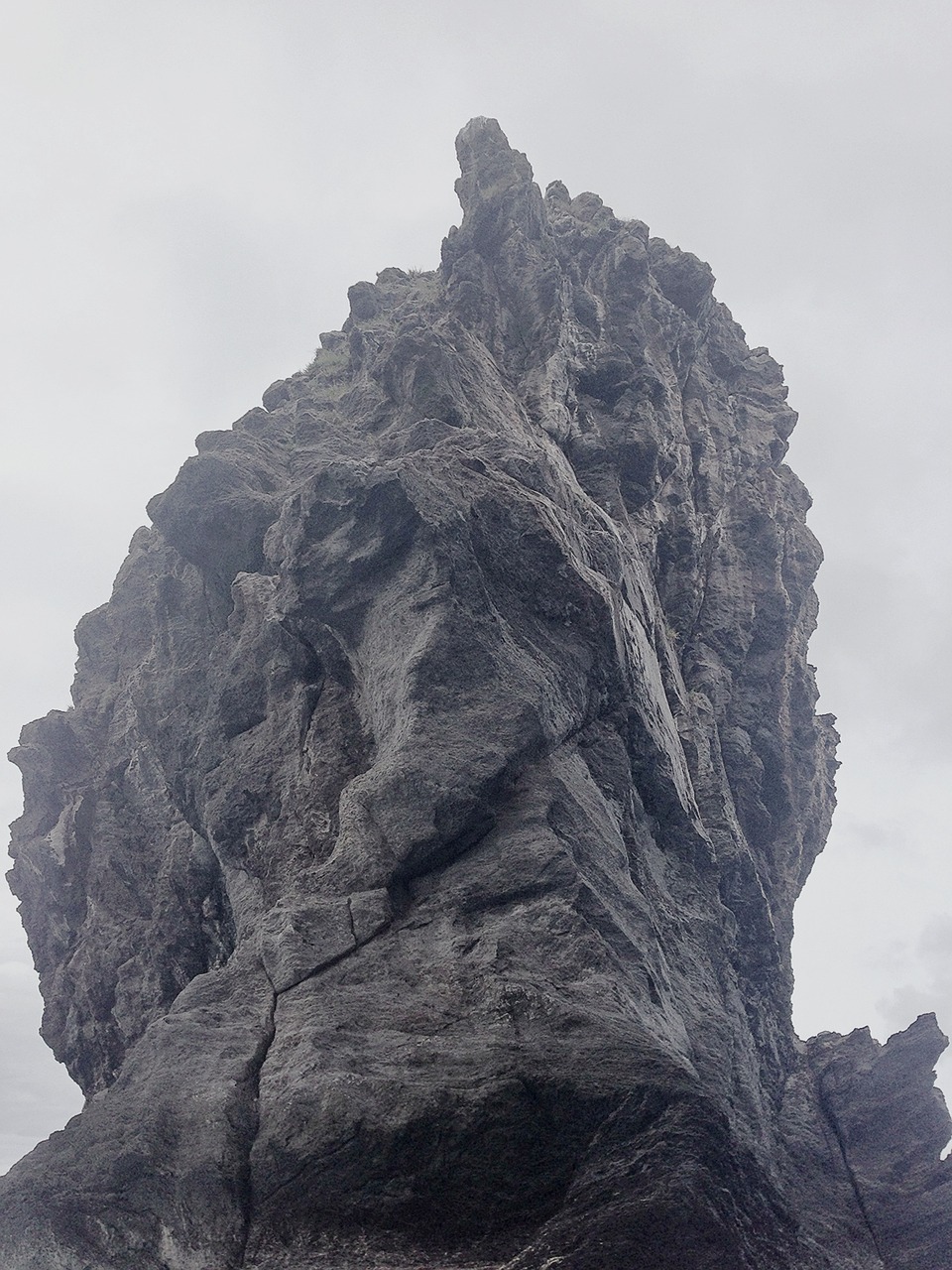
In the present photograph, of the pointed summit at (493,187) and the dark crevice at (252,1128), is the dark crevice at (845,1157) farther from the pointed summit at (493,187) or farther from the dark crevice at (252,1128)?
the pointed summit at (493,187)

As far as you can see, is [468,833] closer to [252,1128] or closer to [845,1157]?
[252,1128]

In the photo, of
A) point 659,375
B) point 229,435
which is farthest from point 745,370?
point 229,435

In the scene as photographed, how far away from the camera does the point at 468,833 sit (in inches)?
884

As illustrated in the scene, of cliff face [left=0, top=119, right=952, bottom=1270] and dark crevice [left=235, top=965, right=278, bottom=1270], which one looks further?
cliff face [left=0, top=119, right=952, bottom=1270]

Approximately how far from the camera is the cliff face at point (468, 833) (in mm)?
16922

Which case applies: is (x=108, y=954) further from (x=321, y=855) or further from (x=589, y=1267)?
(x=589, y=1267)

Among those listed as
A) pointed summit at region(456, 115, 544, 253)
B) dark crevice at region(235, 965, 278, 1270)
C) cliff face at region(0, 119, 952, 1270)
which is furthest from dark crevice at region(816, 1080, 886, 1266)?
pointed summit at region(456, 115, 544, 253)

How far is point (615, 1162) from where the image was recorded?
16.6 meters

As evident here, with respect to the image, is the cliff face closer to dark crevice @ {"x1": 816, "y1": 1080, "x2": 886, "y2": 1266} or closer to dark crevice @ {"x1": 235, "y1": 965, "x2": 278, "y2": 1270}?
dark crevice @ {"x1": 235, "y1": 965, "x2": 278, "y2": 1270}

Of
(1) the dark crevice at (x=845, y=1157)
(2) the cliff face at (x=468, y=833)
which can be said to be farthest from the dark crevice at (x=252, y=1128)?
(1) the dark crevice at (x=845, y=1157)

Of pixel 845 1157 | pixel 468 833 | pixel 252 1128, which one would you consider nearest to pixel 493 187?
pixel 468 833

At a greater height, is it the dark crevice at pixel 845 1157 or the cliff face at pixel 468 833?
the cliff face at pixel 468 833

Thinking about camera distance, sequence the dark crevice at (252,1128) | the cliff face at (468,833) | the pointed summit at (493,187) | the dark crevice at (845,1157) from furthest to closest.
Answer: the pointed summit at (493,187) < the dark crevice at (845,1157) < the cliff face at (468,833) < the dark crevice at (252,1128)

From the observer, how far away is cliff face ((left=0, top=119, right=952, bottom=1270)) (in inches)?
666
